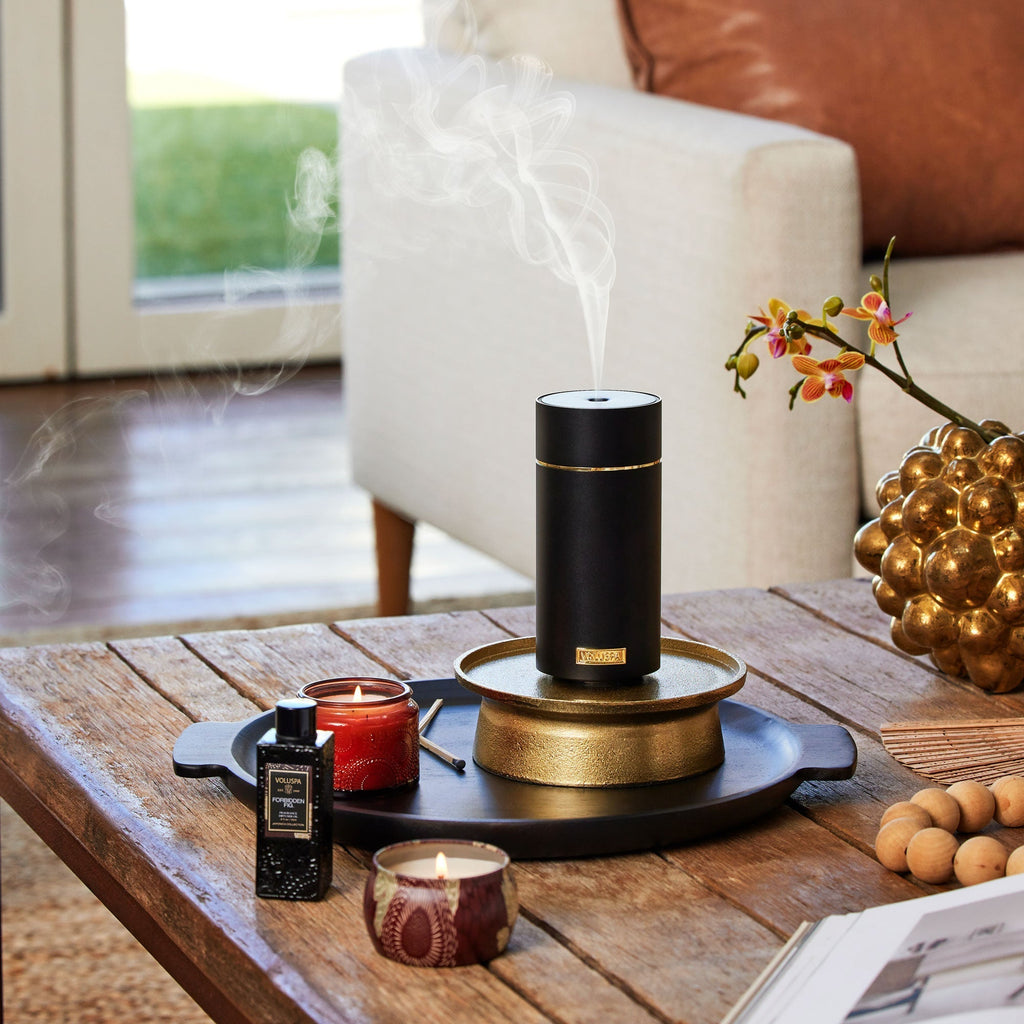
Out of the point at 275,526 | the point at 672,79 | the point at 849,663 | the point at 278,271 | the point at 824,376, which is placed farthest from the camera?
the point at 278,271

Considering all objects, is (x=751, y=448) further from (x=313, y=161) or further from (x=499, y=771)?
(x=313, y=161)

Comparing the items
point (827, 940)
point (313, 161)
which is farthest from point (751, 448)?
point (313, 161)

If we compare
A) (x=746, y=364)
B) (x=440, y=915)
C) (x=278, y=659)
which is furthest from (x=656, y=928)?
(x=278, y=659)

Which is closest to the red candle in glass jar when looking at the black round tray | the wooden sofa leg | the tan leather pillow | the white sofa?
the black round tray

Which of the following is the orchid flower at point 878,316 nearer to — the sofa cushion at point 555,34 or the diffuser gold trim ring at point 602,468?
the diffuser gold trim ring at point 602,468

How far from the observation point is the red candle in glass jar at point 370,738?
801 millimetres

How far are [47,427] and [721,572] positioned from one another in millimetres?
2157

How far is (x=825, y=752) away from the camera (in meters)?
0.85

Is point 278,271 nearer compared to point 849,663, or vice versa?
point 849,663

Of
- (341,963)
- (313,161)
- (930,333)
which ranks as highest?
(313,161)

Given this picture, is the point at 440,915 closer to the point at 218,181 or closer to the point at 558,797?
the point at 558,797

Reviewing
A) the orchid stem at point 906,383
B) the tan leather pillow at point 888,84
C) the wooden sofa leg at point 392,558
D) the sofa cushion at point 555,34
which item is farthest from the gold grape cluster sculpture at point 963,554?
the wooden sofa leg at point 392,558

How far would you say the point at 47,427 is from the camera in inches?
138

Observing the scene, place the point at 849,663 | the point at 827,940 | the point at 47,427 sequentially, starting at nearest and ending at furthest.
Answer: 1. the point at 827,940
2. the point at 849,663
3. the point at 47,427
